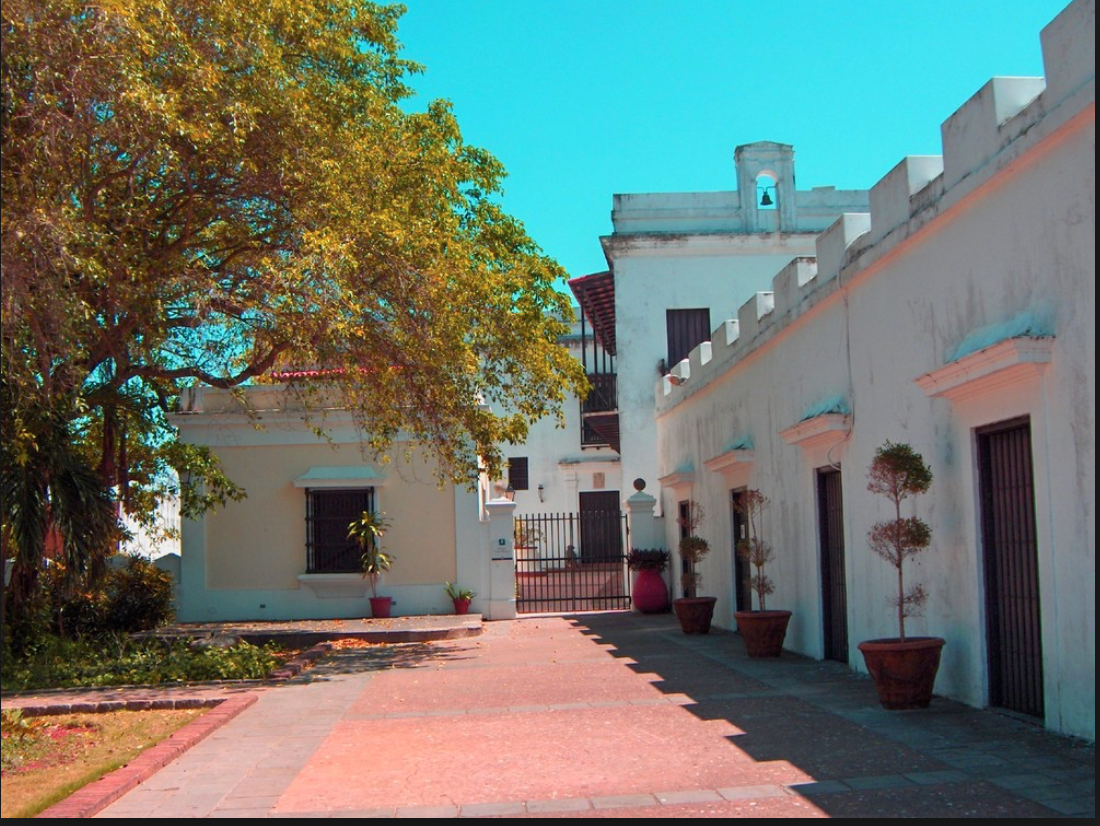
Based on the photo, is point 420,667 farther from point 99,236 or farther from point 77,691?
point 99,236

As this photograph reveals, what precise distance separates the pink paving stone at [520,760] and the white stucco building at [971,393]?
6.96 ft

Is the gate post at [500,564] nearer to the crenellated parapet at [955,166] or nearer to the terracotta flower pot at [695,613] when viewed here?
the terracotta flower pot at [695,613]

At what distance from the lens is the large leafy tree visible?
9016 millimetres

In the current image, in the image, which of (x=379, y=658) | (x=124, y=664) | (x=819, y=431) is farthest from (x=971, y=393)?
(x=124, y=664)

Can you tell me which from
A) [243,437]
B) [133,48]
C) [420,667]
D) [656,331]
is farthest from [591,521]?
[133,48]

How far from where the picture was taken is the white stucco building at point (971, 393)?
23.3 ft

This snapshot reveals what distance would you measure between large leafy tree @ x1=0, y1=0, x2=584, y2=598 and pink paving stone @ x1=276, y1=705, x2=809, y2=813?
141 inches

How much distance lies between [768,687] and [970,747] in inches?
133

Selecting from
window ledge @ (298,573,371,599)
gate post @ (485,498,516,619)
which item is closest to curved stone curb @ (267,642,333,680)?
window ledge @ (298,573,371,599)

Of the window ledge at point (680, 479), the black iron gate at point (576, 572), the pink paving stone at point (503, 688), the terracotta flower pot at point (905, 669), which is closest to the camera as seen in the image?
the terracotta flower pot at point (905, 669)

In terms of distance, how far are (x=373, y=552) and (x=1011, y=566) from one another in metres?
12.7

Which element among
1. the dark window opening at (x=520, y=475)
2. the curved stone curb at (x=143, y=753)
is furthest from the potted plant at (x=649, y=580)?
the dark window opening at (x=520, y=475)

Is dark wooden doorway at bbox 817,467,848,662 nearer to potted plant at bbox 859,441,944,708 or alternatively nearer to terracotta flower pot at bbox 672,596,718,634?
potted plant at bbox 859,441,944,708

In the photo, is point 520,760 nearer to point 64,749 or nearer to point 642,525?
point 64,749
